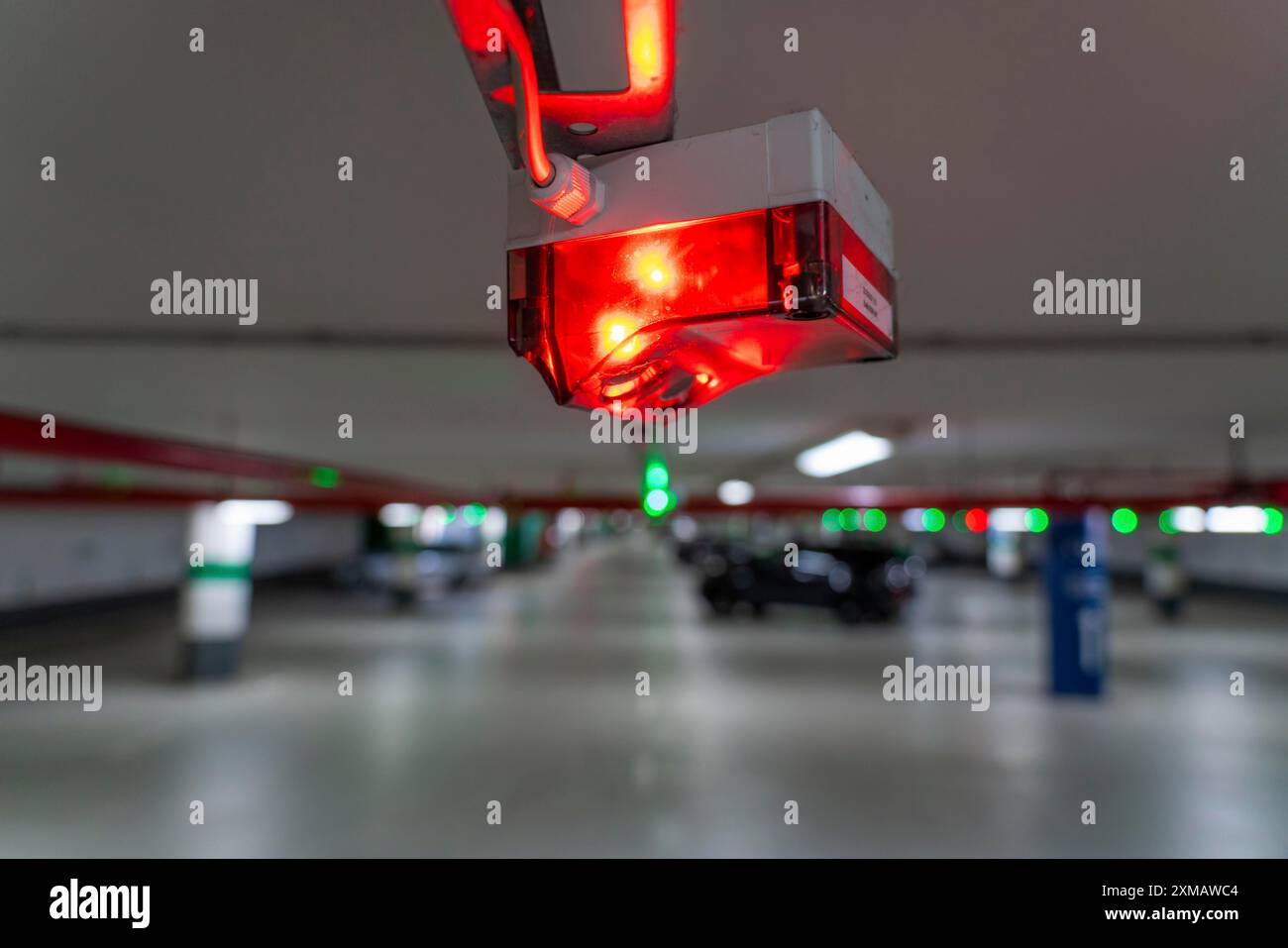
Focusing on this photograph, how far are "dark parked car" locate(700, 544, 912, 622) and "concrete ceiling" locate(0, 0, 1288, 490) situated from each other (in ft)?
35.0

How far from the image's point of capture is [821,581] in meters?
15.3

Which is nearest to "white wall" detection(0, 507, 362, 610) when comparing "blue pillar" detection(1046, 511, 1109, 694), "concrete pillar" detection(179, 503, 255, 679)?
"concrete pillar" detection(179, 503, 255, 679)

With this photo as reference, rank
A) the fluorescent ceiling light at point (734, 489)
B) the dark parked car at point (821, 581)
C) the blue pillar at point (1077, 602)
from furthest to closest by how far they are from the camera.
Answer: the dark parked car at point (821, 581) → the fluorescent ceiling light at point (734, 489) → the blue pillar at point (1077, 602)

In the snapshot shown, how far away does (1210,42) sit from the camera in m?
1.59

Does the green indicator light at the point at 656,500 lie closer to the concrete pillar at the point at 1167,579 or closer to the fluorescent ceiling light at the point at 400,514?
the fluorescent ceiling light at the point at 400,514

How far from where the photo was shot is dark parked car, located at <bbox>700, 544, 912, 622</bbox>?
1473cm

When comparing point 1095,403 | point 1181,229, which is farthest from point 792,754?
point 1181,229

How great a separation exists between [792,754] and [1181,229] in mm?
5096

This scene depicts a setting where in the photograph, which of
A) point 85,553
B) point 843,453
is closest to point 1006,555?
point 843,453

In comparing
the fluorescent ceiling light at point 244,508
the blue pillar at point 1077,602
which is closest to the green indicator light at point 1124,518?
the blue pillar at point 1077,602

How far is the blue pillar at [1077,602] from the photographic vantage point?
8289 millimetres

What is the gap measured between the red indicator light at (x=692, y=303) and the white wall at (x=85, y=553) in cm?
989
